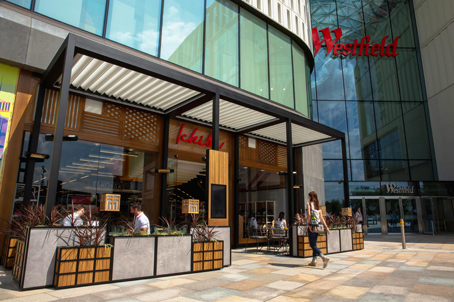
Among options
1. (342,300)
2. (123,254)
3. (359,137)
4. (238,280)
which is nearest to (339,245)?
(238,280)

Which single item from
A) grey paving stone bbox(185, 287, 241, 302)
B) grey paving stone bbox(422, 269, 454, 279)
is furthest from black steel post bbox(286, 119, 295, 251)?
grey paving stone bbox(185, 287, 241, 302)

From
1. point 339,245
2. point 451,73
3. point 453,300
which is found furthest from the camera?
point 451,73

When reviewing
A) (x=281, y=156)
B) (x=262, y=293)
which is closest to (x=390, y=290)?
(x=262, y=293)

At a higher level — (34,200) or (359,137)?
(359,137)

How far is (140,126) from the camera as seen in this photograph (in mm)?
9992

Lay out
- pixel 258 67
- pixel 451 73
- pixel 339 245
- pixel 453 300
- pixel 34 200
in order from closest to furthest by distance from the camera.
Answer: pixel 453 300 < pixel 34 200 < pixel 339 245 < pixel 258 67 < pixel 451 73

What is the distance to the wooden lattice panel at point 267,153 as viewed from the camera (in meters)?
14.0

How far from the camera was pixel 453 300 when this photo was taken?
388 cm

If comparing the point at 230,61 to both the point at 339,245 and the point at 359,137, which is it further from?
the point at 359,137

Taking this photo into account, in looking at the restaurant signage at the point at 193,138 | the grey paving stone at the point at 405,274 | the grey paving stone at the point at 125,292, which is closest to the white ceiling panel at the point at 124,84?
the restaurant signage at the point at 193,138

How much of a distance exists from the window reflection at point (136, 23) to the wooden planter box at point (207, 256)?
6.08 metres

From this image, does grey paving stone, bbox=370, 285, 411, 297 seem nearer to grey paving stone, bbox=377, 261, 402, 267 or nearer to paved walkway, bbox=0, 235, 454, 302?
paved walkway, bbox=0, 235, 454, 302

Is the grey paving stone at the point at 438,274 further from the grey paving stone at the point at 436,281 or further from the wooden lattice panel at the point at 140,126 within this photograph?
the wooden lattice panel at the point at 140,126

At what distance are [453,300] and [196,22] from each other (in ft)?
33.8
